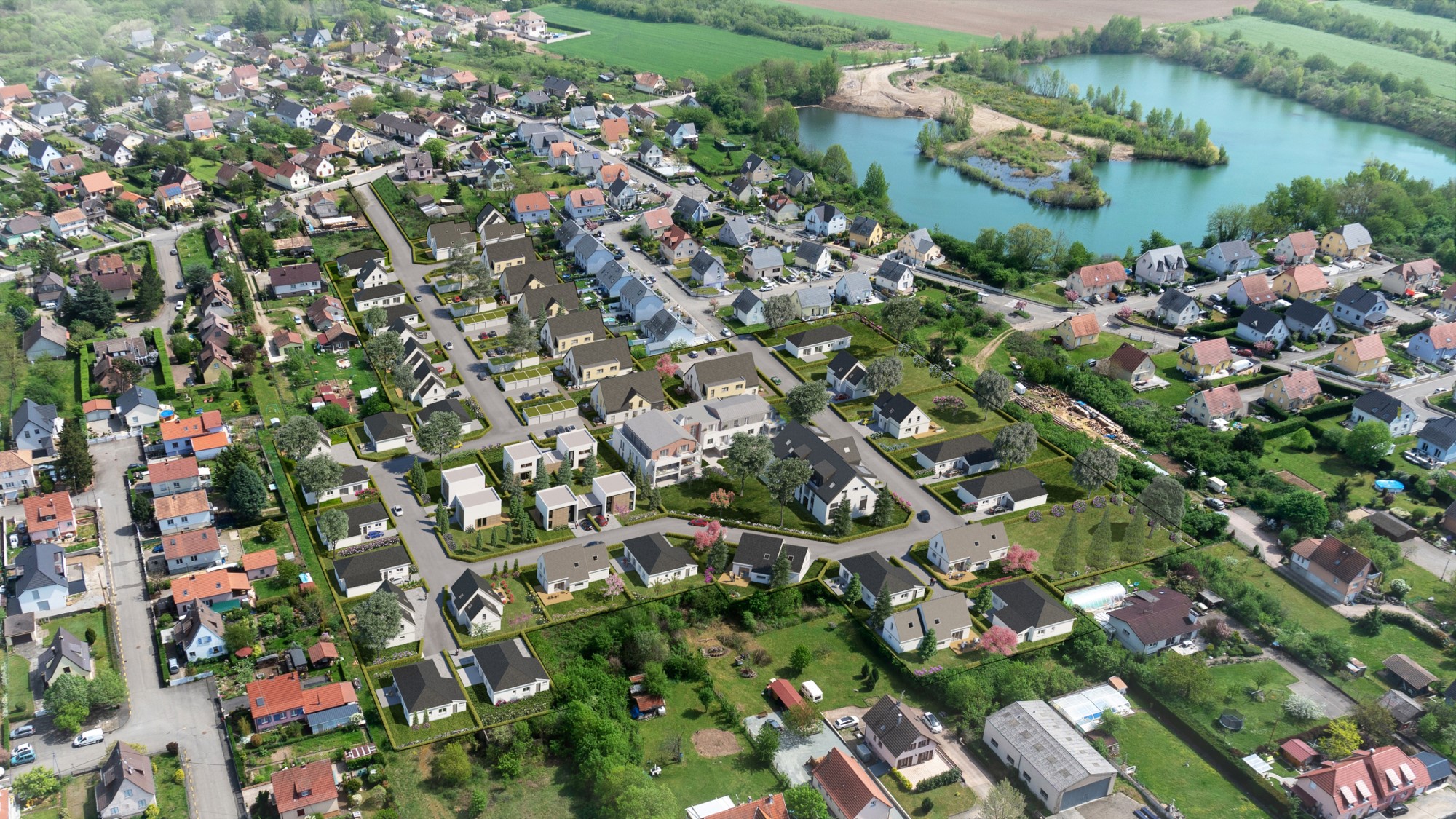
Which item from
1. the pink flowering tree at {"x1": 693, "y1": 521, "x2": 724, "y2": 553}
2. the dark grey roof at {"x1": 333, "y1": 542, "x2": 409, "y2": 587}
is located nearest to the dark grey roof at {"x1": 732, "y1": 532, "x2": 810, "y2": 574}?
the pink flowering tree at {"x1": 693, "y1": 521, "x2": 724, "y2": 553}

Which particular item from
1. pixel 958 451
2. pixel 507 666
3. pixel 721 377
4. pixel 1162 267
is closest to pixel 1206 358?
pixel 1162 267

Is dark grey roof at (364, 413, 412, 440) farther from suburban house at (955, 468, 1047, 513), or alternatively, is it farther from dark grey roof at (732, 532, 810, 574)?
suburban house at (955, 468, 1047, 513)

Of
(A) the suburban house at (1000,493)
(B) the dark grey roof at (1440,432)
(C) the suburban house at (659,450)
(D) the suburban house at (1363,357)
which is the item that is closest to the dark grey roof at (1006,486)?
(A) the suburban house at (1000,493)

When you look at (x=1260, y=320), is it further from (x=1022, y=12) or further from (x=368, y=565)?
(x=1022, y=12)

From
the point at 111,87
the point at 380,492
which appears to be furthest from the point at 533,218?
the point at 111,87

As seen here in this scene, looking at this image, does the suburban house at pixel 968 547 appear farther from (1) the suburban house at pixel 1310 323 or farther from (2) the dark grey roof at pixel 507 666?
(1) the suburban house at pixel 1310 323

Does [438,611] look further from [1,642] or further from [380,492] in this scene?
[1,642]
